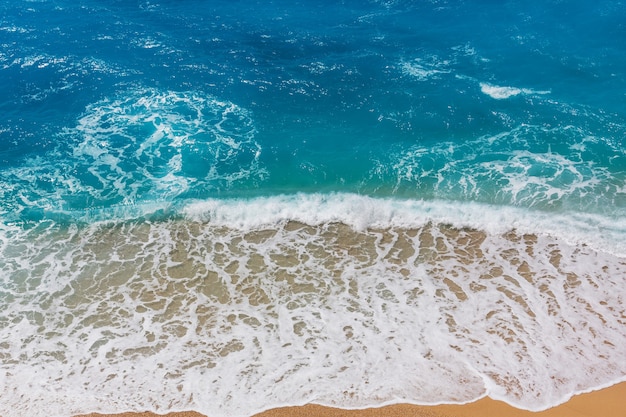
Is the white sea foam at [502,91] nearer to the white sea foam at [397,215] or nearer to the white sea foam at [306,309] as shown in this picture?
the white sea foam at [397,215]

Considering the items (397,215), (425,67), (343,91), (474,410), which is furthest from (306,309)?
(425,67)

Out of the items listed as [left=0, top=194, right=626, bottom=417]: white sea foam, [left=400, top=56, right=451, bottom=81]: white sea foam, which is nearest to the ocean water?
[left=0, top=194, right=626, bottom=417]: white sea foam

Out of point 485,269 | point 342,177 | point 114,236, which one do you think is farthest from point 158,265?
point 485,269

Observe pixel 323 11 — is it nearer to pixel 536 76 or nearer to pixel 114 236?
pixel 536 76

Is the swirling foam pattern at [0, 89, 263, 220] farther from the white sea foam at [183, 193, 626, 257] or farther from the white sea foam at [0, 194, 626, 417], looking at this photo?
the white sea foam at [183, 193, 626, 257]

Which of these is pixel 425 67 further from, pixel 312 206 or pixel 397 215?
pixel 312 206

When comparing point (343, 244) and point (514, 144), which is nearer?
point (343, 244)
